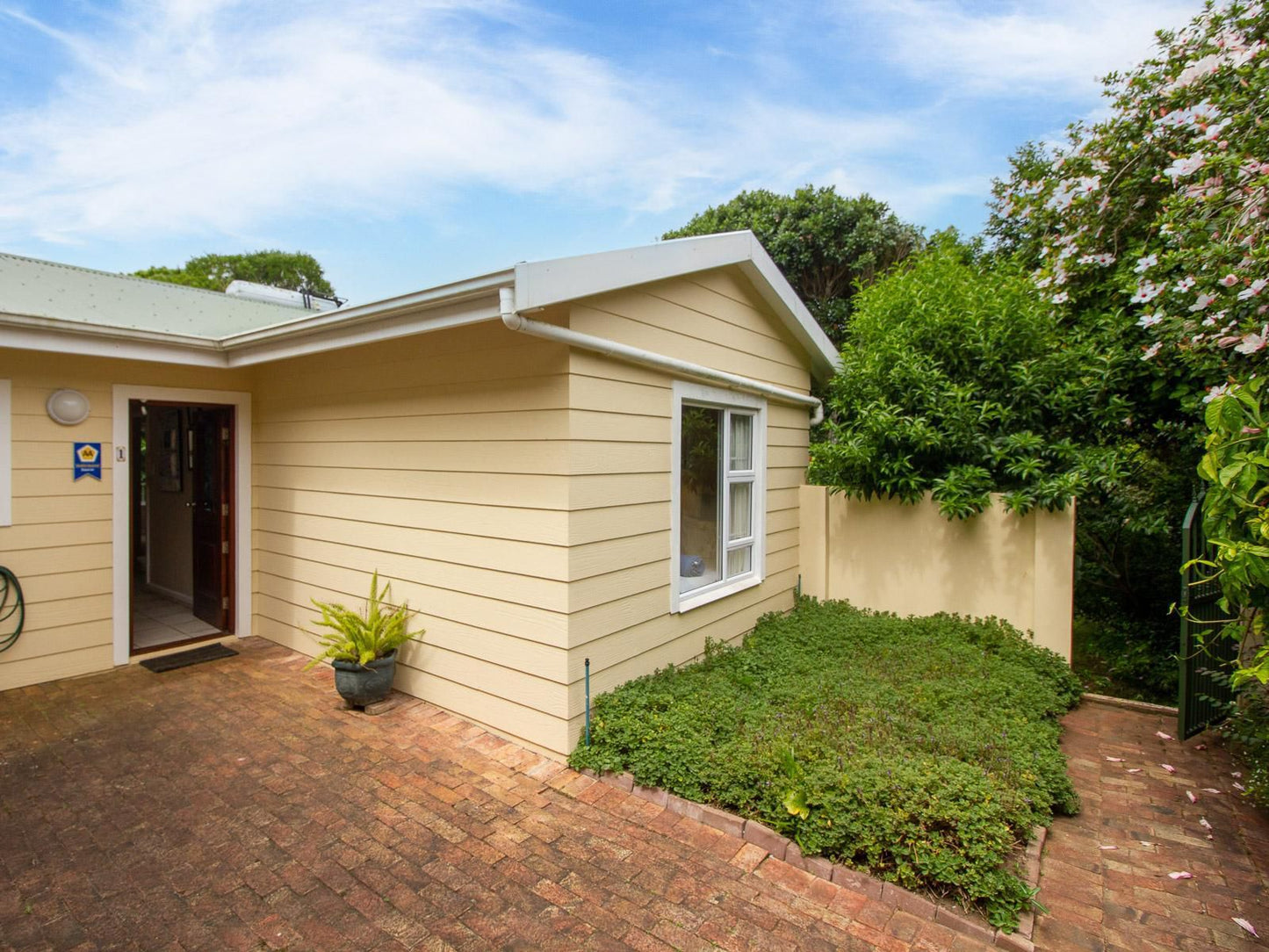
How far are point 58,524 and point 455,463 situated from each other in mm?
3278

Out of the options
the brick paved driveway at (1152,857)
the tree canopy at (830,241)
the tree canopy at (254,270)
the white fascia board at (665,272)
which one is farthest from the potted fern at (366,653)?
the tree canopy at (254,270)

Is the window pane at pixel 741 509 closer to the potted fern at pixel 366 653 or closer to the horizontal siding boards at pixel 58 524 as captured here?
the potted fern at pixel 366 653

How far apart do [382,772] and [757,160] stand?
1403 cm

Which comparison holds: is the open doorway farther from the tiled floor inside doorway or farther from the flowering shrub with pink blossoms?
the flowering shrub with pink blossoms

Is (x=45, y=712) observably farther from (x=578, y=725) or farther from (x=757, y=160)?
(x=757, y=160)

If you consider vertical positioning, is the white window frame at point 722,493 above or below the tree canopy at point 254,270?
below

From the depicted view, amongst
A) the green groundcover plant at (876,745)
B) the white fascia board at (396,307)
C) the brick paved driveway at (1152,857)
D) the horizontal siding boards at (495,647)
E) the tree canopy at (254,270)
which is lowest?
the brick paved driveway at (1152,857)

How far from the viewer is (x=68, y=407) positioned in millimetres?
4656

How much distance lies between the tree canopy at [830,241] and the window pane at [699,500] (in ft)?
30.0

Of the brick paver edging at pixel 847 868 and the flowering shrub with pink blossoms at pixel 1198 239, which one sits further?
the flowering shrub with pink blossoms at pixel 1198 239

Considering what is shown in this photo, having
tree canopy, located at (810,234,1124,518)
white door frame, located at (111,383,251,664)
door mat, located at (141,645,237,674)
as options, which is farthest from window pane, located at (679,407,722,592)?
white door frame, located at (111,383,251,664)

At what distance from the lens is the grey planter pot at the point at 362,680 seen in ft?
13.4

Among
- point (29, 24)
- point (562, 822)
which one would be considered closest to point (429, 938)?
point (562, 822)

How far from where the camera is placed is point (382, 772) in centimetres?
338
